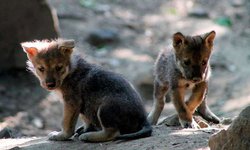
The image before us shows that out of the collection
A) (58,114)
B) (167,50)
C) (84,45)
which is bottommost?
(58,114)

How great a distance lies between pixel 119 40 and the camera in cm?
1758

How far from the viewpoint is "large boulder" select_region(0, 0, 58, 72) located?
14438 millimetres

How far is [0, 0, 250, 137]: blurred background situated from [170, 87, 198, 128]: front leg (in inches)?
119

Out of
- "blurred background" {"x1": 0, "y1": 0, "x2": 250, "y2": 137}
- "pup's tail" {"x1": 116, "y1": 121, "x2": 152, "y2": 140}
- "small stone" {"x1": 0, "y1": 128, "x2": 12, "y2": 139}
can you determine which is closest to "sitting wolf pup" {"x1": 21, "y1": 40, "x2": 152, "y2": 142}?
"pup's tail" {"x1": 116, "y1": 121, "x2": 152, "y2": 140}

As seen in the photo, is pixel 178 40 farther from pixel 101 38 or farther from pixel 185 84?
pixel 101 38

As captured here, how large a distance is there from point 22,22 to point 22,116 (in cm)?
252

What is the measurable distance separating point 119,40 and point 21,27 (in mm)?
3851

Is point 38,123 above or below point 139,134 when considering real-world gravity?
below

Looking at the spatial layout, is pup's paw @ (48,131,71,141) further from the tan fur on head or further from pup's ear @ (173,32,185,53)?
pup's ear @ (173,32,185,53)

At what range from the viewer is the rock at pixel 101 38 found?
677 inches

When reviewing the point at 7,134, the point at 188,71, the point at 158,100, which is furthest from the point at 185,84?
the point at 7,134

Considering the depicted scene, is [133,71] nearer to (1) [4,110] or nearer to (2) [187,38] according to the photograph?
(1) [4,110]

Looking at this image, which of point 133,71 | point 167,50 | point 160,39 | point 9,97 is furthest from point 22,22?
point 167,50

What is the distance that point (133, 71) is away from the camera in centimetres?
1577
